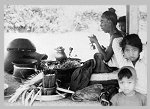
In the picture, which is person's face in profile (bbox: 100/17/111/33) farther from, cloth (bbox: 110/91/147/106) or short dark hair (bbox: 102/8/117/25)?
cloth (bbox: 110/91/147/106)

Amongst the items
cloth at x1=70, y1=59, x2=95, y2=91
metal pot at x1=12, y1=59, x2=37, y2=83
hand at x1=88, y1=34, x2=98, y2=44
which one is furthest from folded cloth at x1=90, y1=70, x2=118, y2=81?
metal pot at x1=12, y1=59, x2=37, y2=83

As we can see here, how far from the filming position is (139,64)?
10.2 feet

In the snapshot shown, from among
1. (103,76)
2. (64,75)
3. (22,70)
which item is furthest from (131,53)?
(22,70)

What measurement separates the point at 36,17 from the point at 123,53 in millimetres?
857

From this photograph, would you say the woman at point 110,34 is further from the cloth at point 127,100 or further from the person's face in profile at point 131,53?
the cloth at point 127,100

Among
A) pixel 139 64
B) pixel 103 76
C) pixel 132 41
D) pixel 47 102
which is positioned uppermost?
pixel 132 41

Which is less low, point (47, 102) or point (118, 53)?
point (118, 53)

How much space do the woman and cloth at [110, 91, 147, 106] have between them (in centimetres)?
29

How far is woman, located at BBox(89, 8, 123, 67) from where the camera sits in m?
3.09

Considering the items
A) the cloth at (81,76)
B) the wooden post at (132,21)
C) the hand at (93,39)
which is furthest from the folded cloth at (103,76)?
the wooden post at (132,21)

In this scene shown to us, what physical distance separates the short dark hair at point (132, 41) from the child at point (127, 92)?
0.66 ft

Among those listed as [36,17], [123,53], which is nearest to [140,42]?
[123,53]

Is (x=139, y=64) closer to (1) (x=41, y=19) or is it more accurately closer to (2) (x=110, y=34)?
(2) (x=110, y=34)

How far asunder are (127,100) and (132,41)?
0.53 metres
